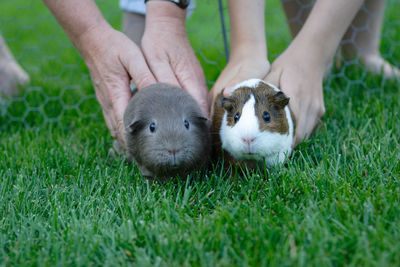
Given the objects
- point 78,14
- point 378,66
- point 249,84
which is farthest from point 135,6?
point 378,66

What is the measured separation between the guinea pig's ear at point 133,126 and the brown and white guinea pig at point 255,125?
344 millimetres

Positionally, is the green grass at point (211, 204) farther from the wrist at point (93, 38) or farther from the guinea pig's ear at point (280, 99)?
the wrist at point (93, 38)

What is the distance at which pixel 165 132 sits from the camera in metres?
1.65

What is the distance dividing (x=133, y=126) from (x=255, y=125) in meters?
0.51

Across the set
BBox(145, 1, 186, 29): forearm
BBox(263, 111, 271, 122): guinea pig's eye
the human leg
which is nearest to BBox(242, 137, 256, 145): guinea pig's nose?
BBox(263, 111, 271, 122): guinea pig's eye

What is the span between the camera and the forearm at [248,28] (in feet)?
6.77

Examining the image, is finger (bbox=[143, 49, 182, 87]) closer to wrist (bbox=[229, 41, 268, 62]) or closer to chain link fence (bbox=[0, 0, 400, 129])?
wrist (bbox=[229, 41, 268, 62])

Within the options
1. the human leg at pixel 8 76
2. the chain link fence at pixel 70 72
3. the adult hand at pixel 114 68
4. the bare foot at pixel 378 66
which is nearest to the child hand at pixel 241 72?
A: the adult hand at pixel 114 68

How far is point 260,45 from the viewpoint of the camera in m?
2.07

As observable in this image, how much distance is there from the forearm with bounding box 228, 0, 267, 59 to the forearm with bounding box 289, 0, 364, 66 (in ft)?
0.61

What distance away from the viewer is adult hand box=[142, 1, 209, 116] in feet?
6.57

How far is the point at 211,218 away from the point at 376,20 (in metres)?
2.27

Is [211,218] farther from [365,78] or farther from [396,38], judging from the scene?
[396,38]

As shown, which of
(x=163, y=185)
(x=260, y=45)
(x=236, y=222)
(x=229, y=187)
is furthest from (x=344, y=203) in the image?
(x=260, y=45)
